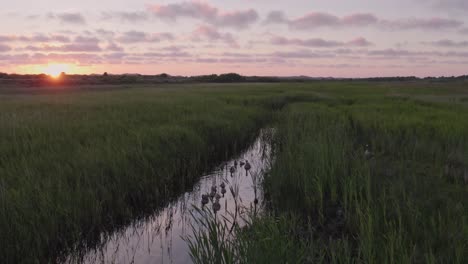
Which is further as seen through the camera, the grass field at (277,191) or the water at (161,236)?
the water at (161,236)

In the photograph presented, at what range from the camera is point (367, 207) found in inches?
117

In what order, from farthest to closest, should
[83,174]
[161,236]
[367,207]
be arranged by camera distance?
[83,174] < [161,236] < [367,207]

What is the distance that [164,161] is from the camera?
6.00m

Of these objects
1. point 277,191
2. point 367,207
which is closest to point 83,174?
point 277,191

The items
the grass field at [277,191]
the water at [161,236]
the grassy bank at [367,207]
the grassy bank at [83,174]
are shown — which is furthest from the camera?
the water at [161,236]

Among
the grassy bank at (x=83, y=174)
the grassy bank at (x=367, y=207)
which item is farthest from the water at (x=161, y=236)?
the grassy bank at (x=367, y=207)

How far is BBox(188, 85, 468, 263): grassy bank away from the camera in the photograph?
255 cm

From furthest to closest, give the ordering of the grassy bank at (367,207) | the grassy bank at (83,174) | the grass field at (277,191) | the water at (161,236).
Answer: the water at (161,236)
the grassy bank at (83,174)
the grass field at (277,191)
the grassy bank at (367,207)

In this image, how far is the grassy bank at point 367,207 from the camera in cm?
255

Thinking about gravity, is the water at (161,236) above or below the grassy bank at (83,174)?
below

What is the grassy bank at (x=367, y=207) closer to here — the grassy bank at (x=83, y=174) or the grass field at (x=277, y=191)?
the grass field at (x=277, y=191)

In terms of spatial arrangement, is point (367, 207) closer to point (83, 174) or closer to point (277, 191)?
point (277, 191)

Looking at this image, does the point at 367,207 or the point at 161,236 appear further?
the point at 161,236

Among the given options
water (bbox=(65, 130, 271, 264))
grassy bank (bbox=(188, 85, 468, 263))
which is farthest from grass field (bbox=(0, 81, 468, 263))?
water (bbox=(65, 130, 271, 264))
